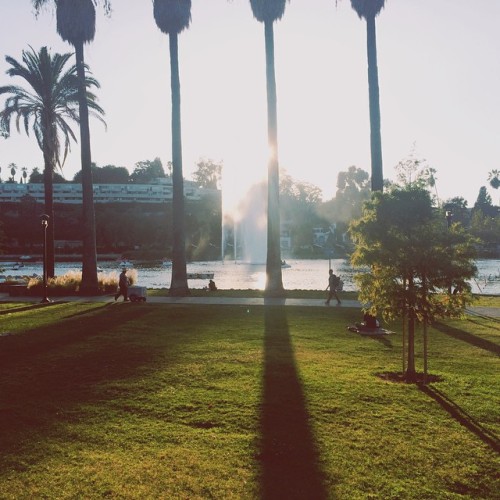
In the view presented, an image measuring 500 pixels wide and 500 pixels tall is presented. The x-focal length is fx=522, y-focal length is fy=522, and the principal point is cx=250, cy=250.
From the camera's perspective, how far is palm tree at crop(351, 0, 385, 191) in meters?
21.2

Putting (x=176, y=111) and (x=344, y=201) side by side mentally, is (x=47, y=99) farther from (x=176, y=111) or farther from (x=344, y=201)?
(x=344, y=201)

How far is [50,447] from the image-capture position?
21.9ft

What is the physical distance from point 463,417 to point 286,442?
285 cm

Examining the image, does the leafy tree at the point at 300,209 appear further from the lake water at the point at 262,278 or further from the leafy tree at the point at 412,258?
the leafy tree at the point at 412,258

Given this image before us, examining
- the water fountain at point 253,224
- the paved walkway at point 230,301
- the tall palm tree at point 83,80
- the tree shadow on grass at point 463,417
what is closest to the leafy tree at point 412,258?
the tree shadow on grass at point 463,417

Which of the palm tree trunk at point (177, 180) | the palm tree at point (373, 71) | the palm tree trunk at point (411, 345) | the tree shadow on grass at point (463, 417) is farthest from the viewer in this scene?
the palm tree trunk at point (177, 180)

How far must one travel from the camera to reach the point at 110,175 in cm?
16725

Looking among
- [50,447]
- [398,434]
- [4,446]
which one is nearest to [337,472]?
[398,434]

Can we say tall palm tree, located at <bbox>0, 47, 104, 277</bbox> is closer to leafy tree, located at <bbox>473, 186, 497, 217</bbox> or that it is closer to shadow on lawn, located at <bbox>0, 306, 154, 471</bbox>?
shadow on lawn, located at <bbox>0, 306, 154, 471</bbox>

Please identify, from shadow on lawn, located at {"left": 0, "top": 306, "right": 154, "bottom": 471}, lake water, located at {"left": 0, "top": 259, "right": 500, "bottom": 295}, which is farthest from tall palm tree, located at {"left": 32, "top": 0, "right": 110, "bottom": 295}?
lake water, located at {"left": 0, "top": 259, "right": 500, "bottom": 295}

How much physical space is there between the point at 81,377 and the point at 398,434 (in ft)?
19.8

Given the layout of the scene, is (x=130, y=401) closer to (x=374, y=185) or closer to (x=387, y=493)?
(x=387, y=493)

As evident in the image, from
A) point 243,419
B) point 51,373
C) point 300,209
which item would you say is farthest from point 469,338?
point 300,209

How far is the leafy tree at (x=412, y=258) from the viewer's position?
→ 31.5ft
